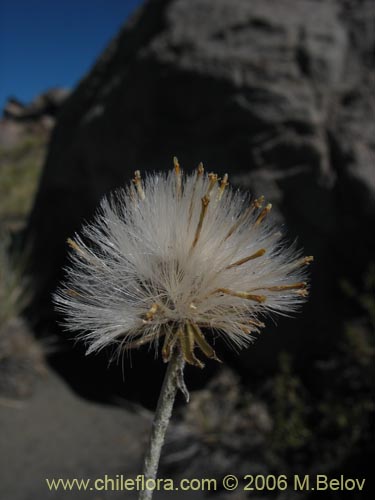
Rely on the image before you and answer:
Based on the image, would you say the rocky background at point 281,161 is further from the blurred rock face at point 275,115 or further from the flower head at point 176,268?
the flower head at point 176,268

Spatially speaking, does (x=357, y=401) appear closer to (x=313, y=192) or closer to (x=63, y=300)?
(x=313, y=192)

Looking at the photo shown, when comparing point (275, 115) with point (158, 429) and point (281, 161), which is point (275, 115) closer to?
point (281, 161)

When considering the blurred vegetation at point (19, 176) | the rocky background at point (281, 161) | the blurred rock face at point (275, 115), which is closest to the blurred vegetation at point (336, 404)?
the rocky background at point (281, 161)

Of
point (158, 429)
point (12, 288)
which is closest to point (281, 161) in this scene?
point (158, 429)

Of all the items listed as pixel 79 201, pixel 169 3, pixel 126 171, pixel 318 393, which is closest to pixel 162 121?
pixel 126 171

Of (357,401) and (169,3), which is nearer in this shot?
(357,401)

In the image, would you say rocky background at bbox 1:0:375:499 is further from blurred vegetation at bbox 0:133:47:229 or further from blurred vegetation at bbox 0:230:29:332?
blurred vegetation at bbox 0:133:47:229
